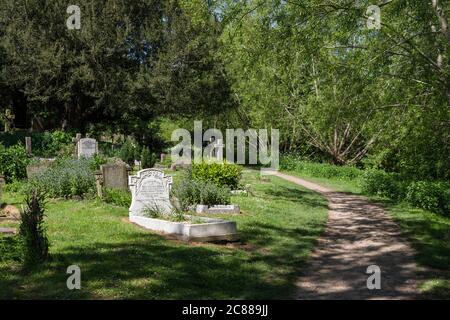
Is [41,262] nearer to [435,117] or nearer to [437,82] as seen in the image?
[437,82]

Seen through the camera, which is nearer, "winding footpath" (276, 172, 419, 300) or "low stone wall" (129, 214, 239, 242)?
"winding footpath" (276, 172, 419, 300)

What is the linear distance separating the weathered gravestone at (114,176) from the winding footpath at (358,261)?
6.70 m

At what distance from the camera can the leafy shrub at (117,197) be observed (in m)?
14.1

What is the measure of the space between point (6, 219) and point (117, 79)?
942 inches

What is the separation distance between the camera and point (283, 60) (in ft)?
51.6

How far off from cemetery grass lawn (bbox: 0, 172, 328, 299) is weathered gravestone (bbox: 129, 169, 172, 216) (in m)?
0.60

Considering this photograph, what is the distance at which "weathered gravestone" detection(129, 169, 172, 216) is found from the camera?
12320mm

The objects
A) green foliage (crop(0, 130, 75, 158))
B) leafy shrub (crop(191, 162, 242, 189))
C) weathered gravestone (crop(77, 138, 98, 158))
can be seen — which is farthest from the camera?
green foliage (crop(0, 130, 75, 158))

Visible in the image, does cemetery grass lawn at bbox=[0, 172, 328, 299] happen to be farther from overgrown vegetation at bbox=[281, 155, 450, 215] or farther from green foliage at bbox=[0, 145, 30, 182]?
overgrown vegetation at bbox=[281, 155, 450, 215]

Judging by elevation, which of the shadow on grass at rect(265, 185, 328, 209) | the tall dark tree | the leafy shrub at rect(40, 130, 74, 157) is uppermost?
the tall dark tree

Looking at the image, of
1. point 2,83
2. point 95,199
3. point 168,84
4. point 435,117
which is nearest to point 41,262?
point 95,199

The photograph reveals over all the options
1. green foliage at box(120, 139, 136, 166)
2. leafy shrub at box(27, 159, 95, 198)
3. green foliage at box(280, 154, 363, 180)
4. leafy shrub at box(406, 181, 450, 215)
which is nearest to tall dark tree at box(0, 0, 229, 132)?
green foliage at box(120, 139, 136, 166)

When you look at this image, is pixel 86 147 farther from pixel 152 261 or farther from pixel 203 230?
pixel 152 261

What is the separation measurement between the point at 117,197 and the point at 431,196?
11.0m
